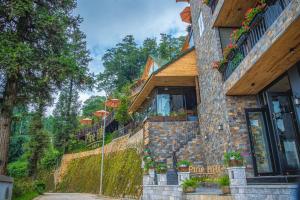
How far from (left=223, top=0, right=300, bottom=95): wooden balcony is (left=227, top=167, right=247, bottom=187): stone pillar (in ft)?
10.9

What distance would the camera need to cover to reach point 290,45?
20.8ft

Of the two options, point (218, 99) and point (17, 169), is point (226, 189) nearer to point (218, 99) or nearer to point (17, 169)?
point (218, 99)

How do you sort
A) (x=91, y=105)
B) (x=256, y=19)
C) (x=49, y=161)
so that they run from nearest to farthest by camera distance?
(x=256, y=19) → (x=49, y=161) → (x=91, y=105)

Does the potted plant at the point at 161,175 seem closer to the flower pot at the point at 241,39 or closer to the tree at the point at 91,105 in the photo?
the flower pot at the point at 241,39

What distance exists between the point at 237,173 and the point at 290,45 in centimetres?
369

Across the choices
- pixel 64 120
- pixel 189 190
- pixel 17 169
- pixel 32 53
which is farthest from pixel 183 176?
pixel 17 169

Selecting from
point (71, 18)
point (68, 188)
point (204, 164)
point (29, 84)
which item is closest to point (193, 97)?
point (204, 164)

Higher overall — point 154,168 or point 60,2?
point 60,2

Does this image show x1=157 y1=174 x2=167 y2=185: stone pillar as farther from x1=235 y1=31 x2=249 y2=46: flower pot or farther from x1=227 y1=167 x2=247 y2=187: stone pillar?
x1=235 y1=31 x2=249 y2=46: flower pot

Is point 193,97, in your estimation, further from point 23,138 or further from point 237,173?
point 23,138

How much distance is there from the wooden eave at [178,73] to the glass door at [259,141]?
561 cm

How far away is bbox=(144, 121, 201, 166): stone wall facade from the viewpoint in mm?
12898

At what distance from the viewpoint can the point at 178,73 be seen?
47.8 feet

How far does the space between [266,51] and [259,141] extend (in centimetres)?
408
